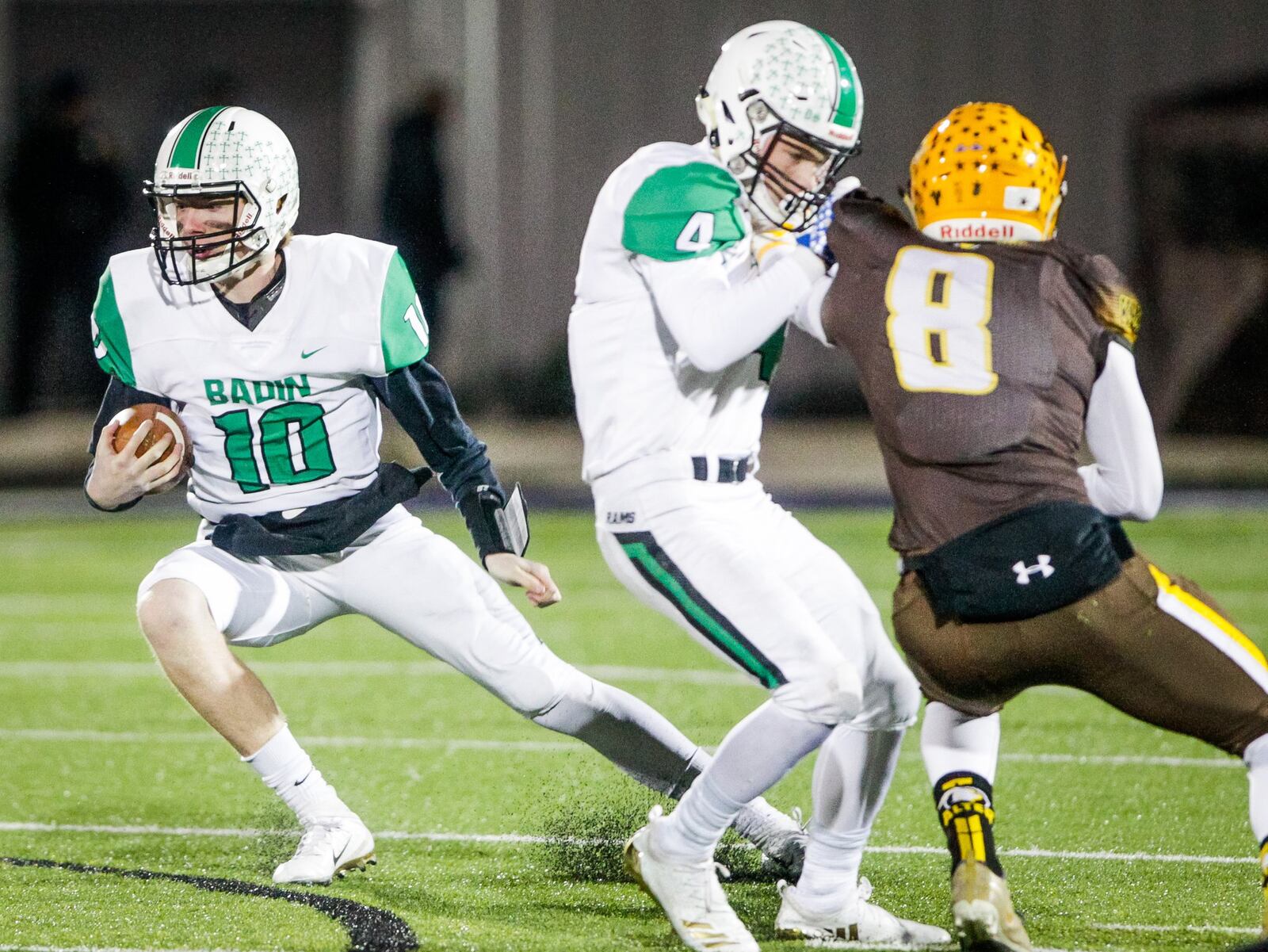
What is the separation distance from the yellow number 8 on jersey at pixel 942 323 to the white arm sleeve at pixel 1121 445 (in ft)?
0.63

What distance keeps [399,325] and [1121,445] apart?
4.97ft

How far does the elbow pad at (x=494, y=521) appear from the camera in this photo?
12.0ft

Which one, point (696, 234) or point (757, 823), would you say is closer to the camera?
point (696, 234)

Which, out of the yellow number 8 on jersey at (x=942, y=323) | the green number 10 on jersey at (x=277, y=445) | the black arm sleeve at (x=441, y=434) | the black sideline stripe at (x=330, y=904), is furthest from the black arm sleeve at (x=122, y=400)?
the yellow number 8 on jersey at (x=942, y=323)

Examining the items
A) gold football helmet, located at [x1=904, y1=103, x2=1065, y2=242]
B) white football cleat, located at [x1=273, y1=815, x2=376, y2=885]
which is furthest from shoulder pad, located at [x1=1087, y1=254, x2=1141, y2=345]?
white football cleat, located at [x1=273, y1=815, x2=376, y2=885]

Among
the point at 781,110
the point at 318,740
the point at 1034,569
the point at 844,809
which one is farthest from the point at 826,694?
the point at 318,740

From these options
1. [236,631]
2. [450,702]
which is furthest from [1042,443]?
[450,702]

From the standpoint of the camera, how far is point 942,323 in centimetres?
294

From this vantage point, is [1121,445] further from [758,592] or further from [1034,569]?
[758,592]

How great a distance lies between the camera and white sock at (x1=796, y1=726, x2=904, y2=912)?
323cm

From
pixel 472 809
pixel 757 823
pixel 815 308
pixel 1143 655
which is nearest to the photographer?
pixel 1143 655

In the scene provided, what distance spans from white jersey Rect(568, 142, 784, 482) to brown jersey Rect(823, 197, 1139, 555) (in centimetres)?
27

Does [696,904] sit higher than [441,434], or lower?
lower

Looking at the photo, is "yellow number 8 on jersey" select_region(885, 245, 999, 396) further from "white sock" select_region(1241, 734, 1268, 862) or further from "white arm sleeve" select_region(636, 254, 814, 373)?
"white sock" select_region(1241, 734, 1268, 862)
